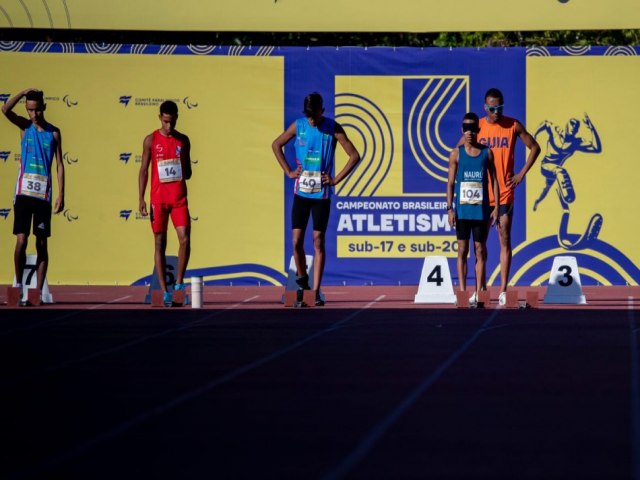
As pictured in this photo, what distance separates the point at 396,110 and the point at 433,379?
10921mm

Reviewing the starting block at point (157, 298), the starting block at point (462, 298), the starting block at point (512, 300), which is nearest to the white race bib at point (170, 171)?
the starting block at point (157, 298)

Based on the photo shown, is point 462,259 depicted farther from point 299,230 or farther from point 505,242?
point 299,230

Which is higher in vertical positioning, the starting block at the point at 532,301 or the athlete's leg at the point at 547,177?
the athlete's leg at the point at 547,177

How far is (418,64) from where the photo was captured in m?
19.9

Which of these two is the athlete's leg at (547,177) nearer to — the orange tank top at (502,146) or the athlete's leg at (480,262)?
the orange tank top at (502,146)

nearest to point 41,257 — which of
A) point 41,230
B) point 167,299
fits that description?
point 41,230

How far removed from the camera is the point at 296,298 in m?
15.9

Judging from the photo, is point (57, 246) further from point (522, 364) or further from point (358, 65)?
point (522, 364)

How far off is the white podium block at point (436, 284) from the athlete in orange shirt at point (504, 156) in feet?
3.05

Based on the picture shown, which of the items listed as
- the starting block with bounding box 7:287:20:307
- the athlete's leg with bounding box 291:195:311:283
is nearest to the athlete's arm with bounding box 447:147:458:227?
the athlete's leg with bounding box 291:195:311:283

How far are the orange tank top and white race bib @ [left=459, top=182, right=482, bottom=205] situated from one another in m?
0.29

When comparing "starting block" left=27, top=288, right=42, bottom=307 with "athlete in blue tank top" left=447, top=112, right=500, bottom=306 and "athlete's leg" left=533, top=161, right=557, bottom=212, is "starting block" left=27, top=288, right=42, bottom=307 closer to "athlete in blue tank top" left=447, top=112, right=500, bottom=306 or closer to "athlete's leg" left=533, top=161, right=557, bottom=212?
"athlete in blue tank top" left=447, top=112, right=500, bottom=306

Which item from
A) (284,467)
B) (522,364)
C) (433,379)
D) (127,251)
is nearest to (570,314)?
(522,364)

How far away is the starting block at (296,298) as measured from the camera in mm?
15891
